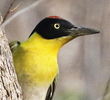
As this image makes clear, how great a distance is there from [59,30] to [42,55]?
309 mm

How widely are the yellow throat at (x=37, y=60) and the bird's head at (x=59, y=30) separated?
20 mm

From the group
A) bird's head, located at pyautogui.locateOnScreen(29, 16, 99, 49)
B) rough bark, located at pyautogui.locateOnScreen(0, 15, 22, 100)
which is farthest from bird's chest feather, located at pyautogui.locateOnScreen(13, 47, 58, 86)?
rough bark, located at pyautogui.locateOnScreen(0, 15, 22, 100)

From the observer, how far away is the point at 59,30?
388 cm

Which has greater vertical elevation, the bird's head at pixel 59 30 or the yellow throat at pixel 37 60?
the bird's head at pixel 59 30

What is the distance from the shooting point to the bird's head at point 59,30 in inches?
151

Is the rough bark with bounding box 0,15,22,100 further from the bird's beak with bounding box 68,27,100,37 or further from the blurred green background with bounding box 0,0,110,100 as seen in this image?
the blurred green background with bounding box 0,0,110,100

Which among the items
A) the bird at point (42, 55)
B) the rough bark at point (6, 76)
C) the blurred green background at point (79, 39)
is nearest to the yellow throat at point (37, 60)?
the bird at point (42, 55)

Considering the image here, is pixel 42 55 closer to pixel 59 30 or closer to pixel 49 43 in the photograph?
pixel 49 43

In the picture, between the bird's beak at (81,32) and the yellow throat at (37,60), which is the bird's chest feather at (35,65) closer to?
the yellow throat at (37,60)

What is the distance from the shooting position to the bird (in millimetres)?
3635

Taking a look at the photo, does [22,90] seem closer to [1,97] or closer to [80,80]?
[1,97]

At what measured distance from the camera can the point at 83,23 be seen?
23.2 ft

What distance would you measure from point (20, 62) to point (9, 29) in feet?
11.6

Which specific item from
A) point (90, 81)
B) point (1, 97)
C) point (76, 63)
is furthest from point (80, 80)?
point (1, 97)
